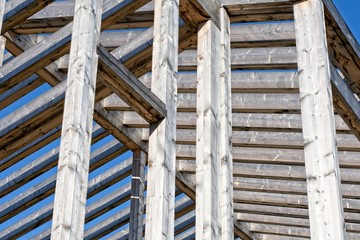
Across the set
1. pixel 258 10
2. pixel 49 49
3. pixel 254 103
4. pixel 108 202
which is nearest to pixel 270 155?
pixel 254 103

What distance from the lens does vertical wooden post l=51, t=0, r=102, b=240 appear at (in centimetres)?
440

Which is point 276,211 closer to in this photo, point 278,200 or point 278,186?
point 278,200

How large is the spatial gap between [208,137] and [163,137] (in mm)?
690

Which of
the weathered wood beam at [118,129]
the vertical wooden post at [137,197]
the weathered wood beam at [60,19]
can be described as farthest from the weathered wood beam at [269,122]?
the weathered wood beam at [60,19]

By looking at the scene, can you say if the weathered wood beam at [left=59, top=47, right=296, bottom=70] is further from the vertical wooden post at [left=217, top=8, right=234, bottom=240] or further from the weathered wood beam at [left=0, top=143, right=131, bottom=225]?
the weathered wood beam at [left=0, top=143, right=131, bottom=225]

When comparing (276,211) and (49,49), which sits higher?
(276,211)

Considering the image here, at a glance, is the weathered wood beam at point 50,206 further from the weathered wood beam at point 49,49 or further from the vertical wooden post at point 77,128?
the vertical wooden post at point 77,128

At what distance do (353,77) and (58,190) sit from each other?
4094 millimetres

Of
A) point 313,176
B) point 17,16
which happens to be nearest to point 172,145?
point 313,176

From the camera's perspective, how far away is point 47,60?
6.46 meters

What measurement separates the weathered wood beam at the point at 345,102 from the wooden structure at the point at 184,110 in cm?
2

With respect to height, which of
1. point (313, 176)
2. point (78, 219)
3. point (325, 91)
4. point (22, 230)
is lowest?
point (78, 219)

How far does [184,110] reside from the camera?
8367 mm

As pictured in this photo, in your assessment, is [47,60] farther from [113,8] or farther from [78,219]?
[78,219]
